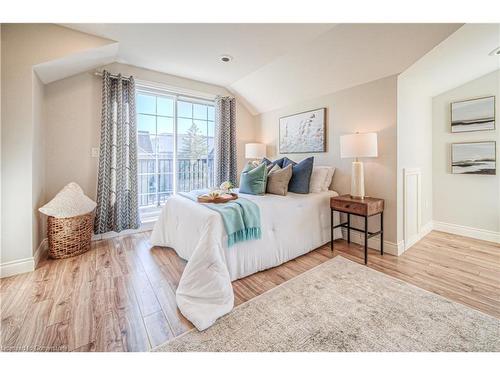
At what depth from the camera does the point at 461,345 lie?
1257mm

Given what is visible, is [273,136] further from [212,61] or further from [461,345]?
[461,345]

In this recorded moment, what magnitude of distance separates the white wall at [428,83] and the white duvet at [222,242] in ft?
3.44

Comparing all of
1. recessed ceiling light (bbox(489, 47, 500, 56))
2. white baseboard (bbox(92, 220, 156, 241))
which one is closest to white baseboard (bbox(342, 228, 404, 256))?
recessed ceiling light (bbox(489, 47, 500, 56))

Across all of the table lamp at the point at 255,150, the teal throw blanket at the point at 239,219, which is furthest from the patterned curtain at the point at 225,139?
the teal throw blanket at the point at 239,219

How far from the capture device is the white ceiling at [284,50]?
2.15m

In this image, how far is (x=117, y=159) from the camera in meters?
3.05

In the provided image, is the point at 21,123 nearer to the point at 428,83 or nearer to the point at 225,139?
the point at 225,139

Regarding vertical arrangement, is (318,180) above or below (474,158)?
below

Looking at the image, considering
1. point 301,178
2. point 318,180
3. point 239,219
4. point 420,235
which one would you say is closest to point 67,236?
point 239,219

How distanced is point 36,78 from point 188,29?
1616 mm

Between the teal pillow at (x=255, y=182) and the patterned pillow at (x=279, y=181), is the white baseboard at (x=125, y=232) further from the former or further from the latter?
the patterned pillow at (x=279, y=181)

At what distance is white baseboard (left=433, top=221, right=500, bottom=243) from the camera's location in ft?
9.40

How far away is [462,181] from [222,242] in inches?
137
